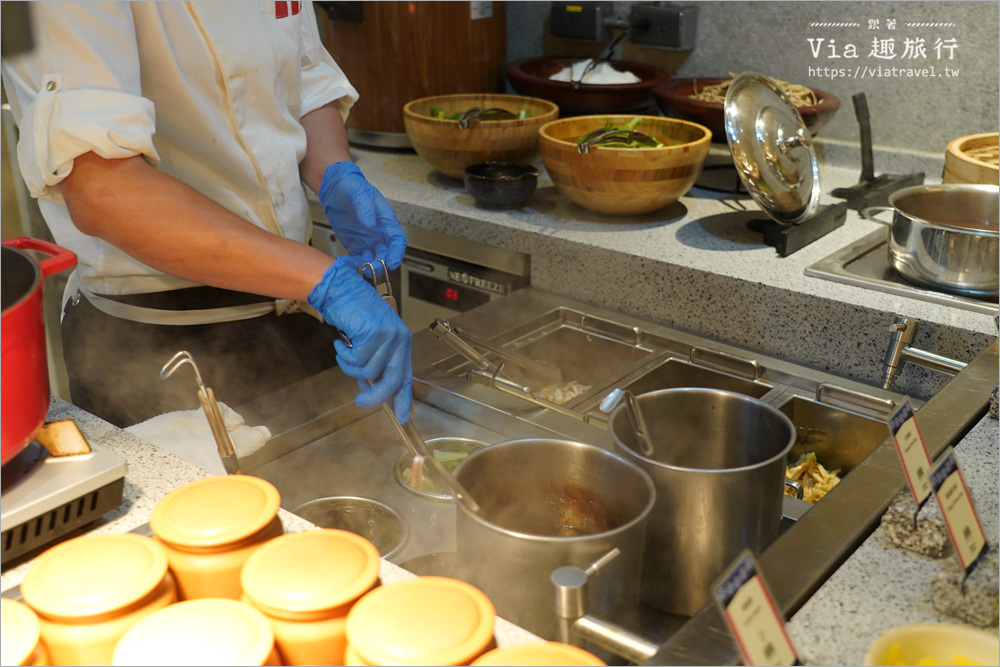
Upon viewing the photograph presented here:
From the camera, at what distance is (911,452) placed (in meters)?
0.92

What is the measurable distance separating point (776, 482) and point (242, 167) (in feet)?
3.34

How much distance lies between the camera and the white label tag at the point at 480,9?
2496 mm

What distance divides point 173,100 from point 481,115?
960 mm

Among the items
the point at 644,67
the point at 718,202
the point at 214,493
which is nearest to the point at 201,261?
the point at 214,493

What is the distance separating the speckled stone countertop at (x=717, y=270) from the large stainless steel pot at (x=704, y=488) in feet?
1.82

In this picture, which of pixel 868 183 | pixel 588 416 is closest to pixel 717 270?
pixel 588 416

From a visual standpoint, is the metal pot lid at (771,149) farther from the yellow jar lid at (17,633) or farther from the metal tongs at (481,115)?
the yellow jar lid at (17,633)

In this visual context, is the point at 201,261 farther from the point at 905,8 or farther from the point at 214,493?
the point at 905,8

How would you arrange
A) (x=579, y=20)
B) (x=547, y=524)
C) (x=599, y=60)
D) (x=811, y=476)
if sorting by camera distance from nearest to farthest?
(x=547, y=524), (x=811, y=476), (x=599, y=60), (x=579, y=20)

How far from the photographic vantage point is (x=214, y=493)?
803 millimetres

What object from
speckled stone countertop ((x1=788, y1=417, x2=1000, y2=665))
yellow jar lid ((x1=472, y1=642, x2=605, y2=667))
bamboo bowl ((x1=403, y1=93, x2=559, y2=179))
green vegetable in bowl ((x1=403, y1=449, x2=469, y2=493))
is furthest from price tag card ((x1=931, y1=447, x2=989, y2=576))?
bamboo bowl ((x1=403, y1=93, x2=559, y2=179))

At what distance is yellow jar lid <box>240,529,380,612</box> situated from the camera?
0.66 metres

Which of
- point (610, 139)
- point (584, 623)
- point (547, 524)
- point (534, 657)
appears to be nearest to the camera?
point (534, 657)

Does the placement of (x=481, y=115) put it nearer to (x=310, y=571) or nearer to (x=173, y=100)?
(x=173, y=100)
